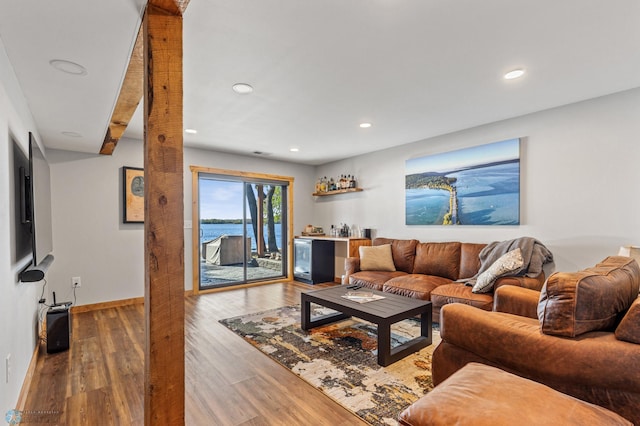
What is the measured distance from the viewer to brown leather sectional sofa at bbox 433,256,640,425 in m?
1.29

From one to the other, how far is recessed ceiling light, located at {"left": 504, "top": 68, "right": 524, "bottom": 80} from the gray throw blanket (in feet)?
5.50

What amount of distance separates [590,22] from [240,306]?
434cm

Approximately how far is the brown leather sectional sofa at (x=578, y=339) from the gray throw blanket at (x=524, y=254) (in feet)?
4.79

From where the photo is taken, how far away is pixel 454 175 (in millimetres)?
4207

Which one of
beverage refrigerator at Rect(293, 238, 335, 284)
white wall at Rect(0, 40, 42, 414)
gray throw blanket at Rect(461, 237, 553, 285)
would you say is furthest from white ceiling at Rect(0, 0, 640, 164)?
beverage refrigerator at Rect(293, 238, 335, 284)

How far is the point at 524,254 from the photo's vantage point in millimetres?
3213

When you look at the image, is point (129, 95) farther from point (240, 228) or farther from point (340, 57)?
point (240, 228)

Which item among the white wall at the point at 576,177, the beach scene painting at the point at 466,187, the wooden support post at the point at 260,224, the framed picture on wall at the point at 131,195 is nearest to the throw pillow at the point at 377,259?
the beach scene painting at the point at 466,187

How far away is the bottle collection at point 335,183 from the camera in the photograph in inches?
223

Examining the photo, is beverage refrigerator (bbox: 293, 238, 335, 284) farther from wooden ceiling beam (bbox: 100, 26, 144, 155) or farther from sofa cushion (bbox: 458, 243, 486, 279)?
wooden ceiling beam (bbox: 100, 26, 144, 155)

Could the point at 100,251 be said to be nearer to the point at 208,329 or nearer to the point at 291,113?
the point at 208,329

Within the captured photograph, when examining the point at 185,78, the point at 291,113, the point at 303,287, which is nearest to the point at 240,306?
the point at 303,287

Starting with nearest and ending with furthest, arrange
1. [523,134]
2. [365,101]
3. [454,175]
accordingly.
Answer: [365,101]
[523,134]
[454,175]

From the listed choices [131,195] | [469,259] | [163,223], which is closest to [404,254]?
[469,259]
